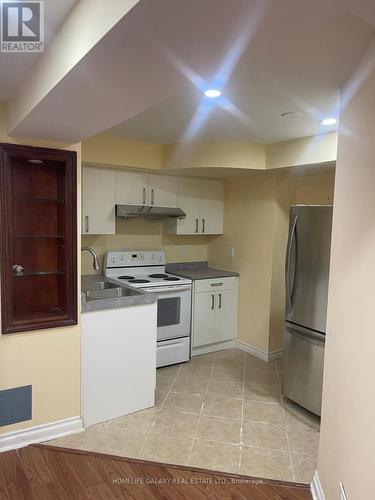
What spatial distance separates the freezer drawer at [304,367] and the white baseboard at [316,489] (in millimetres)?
762

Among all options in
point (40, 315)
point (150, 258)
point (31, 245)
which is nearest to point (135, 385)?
point (40, 315)

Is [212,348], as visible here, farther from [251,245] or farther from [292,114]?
[292,114]

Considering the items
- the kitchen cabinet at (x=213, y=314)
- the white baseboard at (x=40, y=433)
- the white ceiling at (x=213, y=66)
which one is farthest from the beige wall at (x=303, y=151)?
the white baseboard at (x=40, y=433)

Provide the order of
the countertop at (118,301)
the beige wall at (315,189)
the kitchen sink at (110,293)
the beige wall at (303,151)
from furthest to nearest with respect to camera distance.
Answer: the beige wall at (315,189) < the kitchen sink at (110,293) < the beige wall at (303,151) < the countertop at (118,301)

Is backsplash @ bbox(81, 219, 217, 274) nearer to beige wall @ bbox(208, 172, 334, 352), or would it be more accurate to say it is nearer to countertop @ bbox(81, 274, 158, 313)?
beige wall @ bbox(208, 172, 334, 352)

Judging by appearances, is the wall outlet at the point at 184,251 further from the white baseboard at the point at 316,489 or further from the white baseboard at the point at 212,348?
the white baseboard at the point at 316,489

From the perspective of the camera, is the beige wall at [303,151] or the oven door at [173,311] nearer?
the beige wall at [303,151]

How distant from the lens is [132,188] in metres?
3.88

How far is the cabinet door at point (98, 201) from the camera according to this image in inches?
142

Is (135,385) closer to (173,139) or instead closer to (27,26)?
(173,139)

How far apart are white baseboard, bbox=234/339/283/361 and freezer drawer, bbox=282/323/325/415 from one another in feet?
3.09

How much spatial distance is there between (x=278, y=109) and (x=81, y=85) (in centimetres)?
149

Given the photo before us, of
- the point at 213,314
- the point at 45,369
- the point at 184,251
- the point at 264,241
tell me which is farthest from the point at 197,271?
the point at 45,369

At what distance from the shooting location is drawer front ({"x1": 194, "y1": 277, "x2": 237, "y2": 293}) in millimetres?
4109
